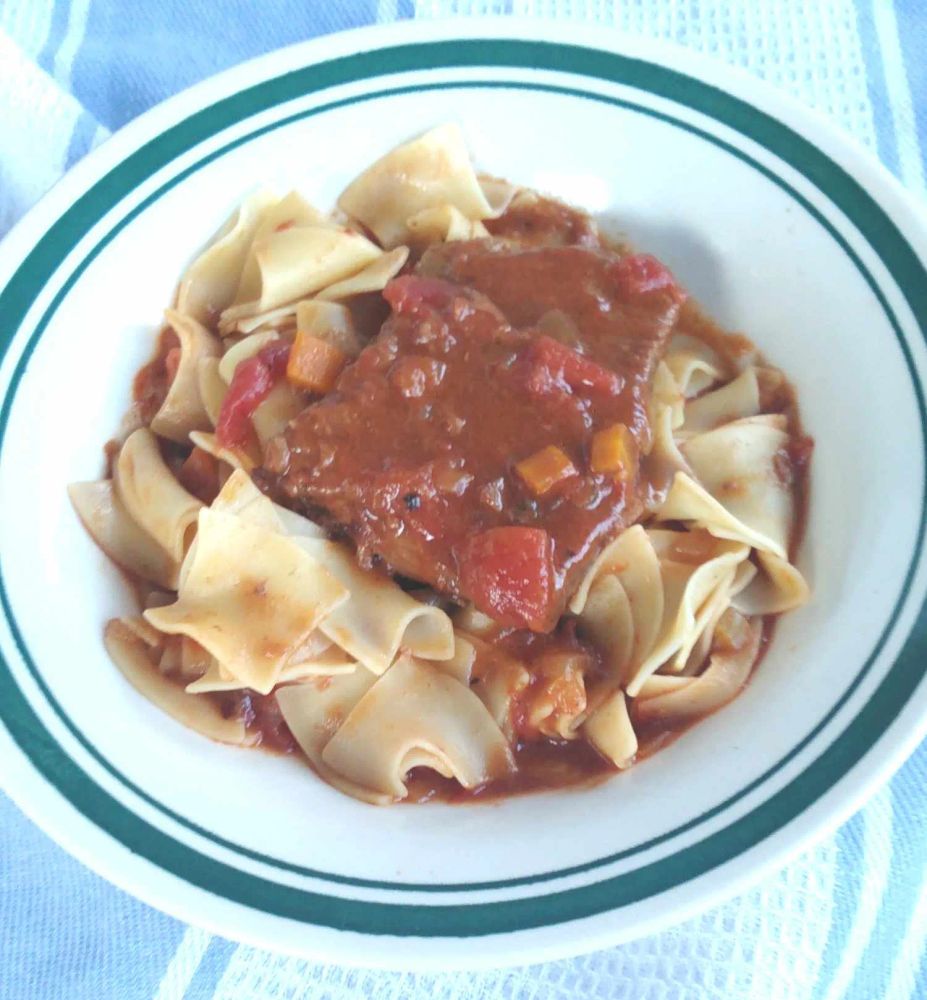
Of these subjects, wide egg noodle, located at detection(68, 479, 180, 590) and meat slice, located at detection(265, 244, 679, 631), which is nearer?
meat slice, located at detection(265, 244, 679, 631)

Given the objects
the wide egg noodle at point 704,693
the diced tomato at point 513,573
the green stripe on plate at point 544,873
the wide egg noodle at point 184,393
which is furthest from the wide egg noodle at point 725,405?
the wide egg noodle at point 184,393

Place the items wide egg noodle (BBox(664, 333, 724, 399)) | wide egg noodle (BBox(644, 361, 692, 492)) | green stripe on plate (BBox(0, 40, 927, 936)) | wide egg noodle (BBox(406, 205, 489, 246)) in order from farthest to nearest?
wide egg noodle (BBox(406, 205, 489, 246)) → wide egg noodle (BBox(664, 333, 724, 399)) → wide egg noodle (BBox(644, 361, 692, 492)) → green stripe on plate (BBox(0, 40, 927, 936))

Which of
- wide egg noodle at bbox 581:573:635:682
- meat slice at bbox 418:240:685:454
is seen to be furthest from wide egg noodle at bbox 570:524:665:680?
meat slice at bbox 418:240:685:454

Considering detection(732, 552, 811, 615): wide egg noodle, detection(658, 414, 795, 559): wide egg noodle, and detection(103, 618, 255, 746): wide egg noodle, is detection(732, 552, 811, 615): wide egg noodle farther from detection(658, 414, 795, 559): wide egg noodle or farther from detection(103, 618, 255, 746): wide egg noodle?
detection(103, 618, 255, 746): wide egg noodle

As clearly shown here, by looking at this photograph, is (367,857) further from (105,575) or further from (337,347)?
(337,347)

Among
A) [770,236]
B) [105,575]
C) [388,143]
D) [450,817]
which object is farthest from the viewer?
[388,143]

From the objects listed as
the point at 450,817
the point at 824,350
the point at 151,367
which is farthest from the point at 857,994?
the point at 151,367

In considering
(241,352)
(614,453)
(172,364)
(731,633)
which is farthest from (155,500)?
(731,633)
